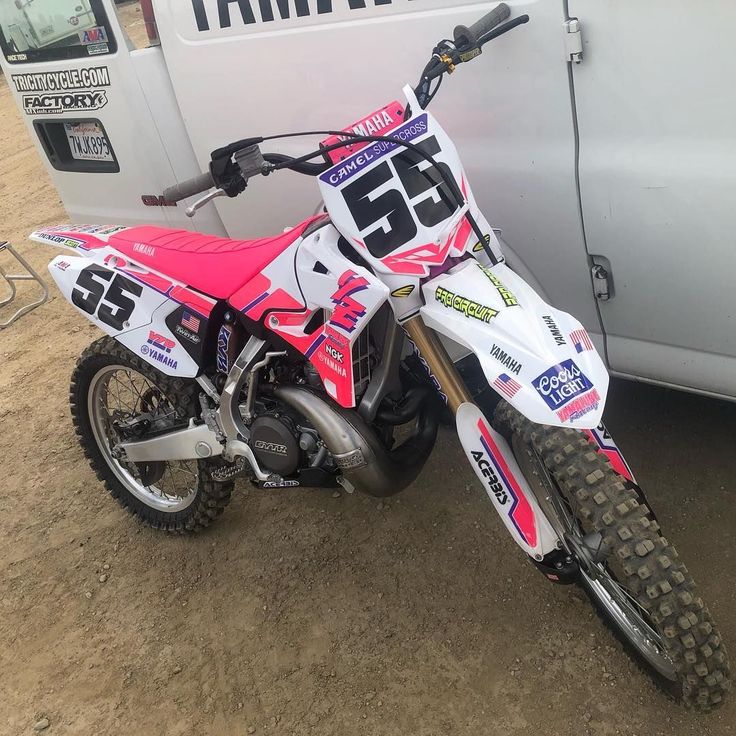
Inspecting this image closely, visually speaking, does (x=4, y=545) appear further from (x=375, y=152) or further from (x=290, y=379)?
(x=375, y=152)

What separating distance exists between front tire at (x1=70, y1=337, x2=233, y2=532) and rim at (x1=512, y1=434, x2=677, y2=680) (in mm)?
1250

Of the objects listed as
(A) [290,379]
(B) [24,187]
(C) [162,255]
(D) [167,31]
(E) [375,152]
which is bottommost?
(B) [24,187]

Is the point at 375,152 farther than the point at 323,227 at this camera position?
No

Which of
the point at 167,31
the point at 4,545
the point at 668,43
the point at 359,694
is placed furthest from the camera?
the point at 4,545

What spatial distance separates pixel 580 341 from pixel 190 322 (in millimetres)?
1281

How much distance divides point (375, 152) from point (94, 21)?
1713 millimetres

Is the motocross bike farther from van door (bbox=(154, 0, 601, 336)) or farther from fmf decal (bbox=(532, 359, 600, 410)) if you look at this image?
van door (bbox=(154, 0, 601, 336))

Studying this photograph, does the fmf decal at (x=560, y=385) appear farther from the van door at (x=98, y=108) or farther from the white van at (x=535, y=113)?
the van door at (x=98, y=108)

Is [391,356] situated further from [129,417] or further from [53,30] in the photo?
[53,30]

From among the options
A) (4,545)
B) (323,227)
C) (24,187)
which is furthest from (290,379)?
(24,187)

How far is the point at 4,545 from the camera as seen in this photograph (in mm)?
3207

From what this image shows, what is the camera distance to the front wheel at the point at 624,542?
175 cm

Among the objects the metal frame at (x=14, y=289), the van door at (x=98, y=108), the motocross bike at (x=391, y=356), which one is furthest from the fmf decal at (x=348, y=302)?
the metal frame at (x=14, y=289)

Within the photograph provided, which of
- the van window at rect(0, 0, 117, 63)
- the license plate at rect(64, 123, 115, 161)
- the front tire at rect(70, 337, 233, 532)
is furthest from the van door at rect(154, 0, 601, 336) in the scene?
the front tire at rect(70, 337, 233, 532)
